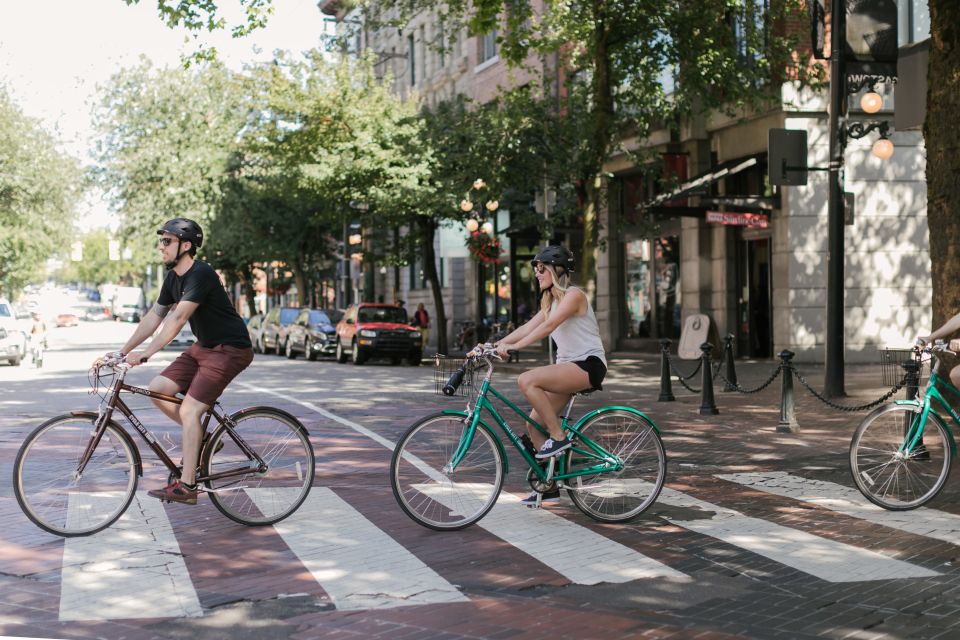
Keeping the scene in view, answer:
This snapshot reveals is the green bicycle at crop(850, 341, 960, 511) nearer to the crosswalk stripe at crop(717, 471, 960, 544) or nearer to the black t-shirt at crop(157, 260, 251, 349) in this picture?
the crosswalk stripe at crop(717, 471, 960, 544)

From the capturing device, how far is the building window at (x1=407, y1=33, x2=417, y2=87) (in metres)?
50.7

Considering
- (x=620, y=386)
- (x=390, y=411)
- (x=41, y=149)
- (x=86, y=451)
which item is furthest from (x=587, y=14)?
(x=41, y=149)

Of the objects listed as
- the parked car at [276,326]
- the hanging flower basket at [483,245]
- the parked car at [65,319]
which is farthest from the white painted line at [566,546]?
the parked car at [65,319]

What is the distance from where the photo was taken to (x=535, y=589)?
606 cm

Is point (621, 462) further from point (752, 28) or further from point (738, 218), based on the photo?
point (738, 218)

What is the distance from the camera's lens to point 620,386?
20.7 m

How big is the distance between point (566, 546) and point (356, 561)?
1222 millimetres

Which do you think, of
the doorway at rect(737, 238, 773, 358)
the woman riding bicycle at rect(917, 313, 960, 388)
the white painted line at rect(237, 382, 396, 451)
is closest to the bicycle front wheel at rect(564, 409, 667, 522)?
the woman riding bicycle at rect(917, 313, 960, 388)

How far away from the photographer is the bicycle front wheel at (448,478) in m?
7.40

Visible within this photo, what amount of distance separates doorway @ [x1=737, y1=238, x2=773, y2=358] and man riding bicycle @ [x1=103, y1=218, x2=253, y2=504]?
20437 mm

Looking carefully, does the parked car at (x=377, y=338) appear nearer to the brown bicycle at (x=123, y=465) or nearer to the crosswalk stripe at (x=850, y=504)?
the crosswalk stripe at (x=850, y=504)

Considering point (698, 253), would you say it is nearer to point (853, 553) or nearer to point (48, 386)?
point (48, 386)

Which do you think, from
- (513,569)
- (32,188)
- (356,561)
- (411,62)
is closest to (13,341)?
(32,188)

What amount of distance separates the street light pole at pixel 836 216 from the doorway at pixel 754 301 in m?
9.55
